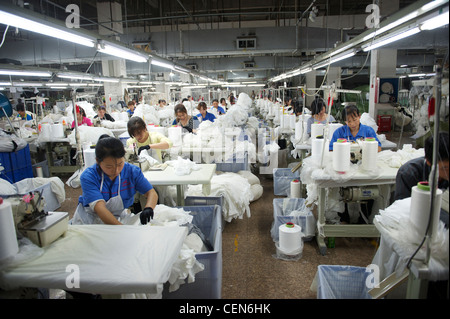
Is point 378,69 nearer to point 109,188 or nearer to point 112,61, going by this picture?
point 109,188

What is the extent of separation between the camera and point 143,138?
394cm

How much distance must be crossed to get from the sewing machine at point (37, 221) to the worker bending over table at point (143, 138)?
196cm

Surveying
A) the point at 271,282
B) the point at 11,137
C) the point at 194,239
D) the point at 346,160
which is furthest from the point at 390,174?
the point at 11,137

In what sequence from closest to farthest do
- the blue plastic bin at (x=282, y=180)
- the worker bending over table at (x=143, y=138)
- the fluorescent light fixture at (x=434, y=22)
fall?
the fluorescent light fixture at (x=434, y=22)
the worker bending over table at (x=143, y=138)
the blue plastic bin at (x=282, y=180)

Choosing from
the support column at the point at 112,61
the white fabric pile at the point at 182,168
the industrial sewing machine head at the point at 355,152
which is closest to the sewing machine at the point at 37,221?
the white fabric pile at the point at 182,168

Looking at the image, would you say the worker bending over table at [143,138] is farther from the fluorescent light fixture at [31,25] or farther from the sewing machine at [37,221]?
the sewing machine at [37,221]

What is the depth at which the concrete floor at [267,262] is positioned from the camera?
2.81m

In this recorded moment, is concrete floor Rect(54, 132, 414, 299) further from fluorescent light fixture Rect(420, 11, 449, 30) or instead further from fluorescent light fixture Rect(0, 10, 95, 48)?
fluorescent light fixture Rect(420, 11, 449, 30)

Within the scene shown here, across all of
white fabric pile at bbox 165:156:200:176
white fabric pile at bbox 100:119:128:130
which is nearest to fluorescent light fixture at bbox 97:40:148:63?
white fabric pile at bbox 165:156:200:176

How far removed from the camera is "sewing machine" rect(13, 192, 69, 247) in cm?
170

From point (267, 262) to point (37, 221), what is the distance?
222cm

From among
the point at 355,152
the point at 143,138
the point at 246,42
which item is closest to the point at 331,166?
the point at 355,152

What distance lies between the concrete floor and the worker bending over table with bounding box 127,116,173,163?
133cm
